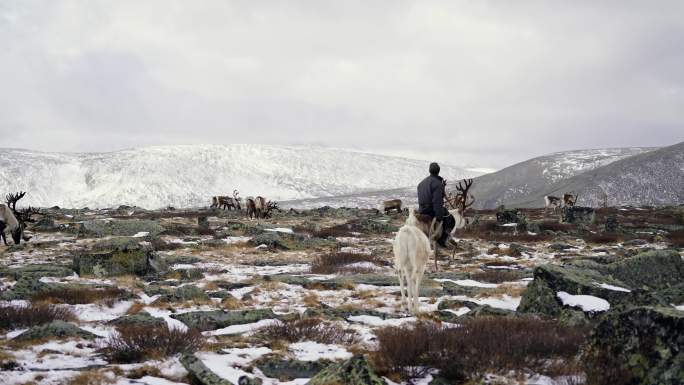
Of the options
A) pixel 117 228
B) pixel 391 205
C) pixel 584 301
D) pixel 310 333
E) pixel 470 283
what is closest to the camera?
pixel 310 333

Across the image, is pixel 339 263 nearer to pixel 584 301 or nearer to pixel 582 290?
pixel 582 290

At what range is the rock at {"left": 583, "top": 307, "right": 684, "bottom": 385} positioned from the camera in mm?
4273

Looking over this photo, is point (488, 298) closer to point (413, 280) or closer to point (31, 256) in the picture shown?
point (413, 280)

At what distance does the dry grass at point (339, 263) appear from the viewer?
14.1 m

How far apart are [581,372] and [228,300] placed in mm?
6659

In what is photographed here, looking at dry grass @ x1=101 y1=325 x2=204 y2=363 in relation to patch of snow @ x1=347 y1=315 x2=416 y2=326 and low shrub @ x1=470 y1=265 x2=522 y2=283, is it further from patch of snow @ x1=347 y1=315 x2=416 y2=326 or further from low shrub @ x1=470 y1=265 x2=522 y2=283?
low shrub @ x1=470 y1=265 x2=522 y2=283

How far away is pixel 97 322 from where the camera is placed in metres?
7.92

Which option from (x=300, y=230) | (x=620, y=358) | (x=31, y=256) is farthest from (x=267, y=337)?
Result: (x=300, y=230)

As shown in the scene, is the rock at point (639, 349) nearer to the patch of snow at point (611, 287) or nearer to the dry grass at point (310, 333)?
the dry grass at point (310, 333)

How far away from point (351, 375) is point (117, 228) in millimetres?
23892

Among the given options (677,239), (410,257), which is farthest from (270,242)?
(677,239)

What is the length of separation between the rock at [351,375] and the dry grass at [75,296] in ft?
19.8

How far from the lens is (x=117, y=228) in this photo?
84.0 ft

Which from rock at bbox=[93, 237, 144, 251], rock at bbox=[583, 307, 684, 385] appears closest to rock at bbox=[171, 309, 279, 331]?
rock at bbox=[583, 307, 684, 385]
